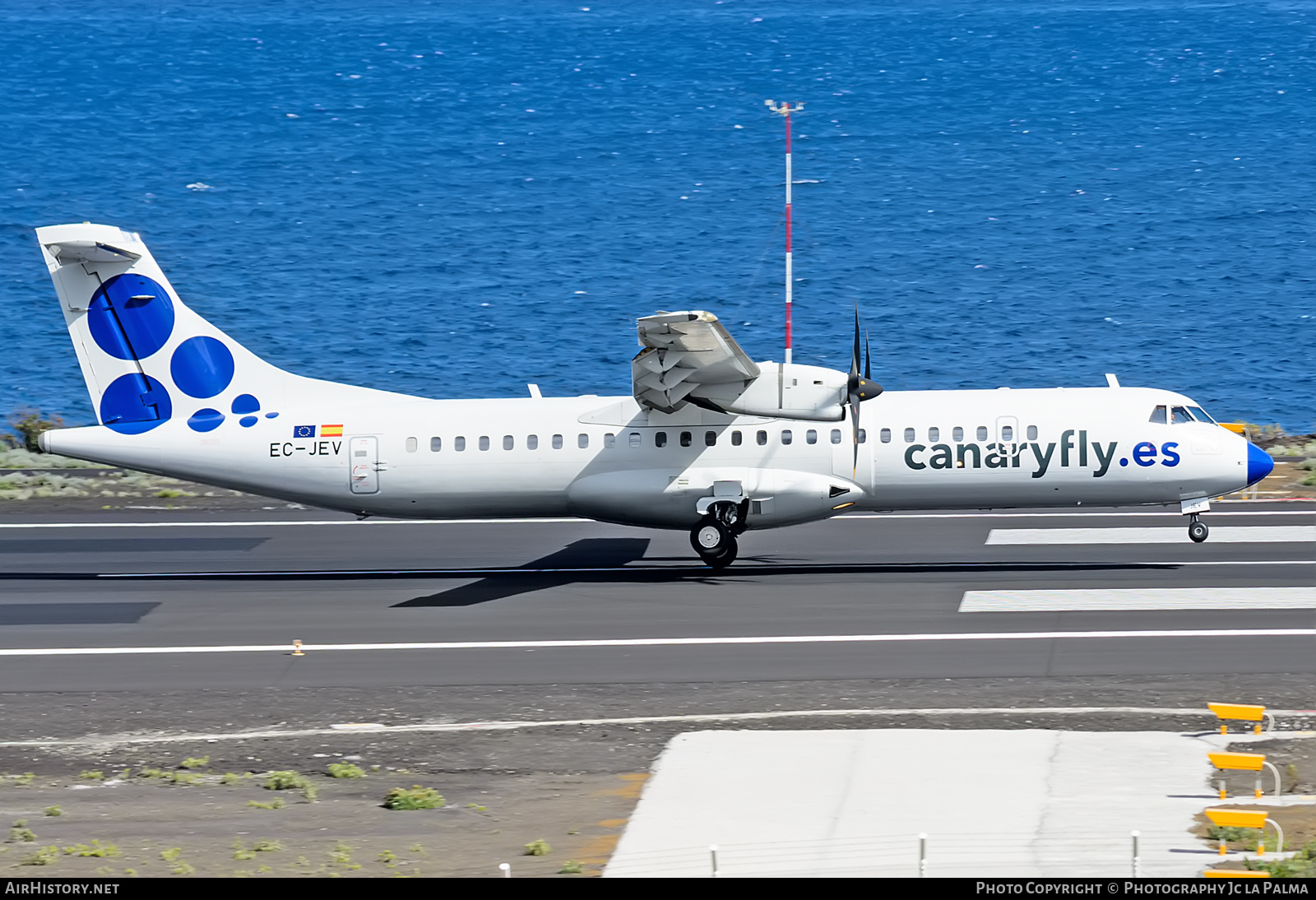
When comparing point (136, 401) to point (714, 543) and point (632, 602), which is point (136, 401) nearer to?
point (632, 602)

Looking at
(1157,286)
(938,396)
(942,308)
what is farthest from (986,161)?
(938,396)

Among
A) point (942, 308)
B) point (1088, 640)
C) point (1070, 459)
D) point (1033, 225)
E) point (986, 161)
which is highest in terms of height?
point (986, 161)

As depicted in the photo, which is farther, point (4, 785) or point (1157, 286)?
point (1157, 286)

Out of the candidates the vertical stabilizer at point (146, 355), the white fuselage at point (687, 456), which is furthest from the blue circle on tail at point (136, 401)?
the white fuselage at point (687, 456)

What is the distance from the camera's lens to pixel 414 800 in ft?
41.2

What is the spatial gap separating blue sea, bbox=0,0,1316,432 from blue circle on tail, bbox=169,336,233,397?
38.6 metres

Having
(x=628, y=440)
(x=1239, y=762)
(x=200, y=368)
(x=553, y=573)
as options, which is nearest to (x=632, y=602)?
(x=553, y=573)

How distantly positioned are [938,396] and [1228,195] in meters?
84.6

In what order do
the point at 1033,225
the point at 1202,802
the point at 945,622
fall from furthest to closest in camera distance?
1. the point at 1033,225
2. the point at 945,622
3. the point at 1202,802

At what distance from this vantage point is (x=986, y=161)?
11262 centimetres

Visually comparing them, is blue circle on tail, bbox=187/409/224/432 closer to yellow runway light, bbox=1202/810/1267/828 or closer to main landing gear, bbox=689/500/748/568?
main landing gear, bbox=689/500/748/568

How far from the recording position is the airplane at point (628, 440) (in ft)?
78.8

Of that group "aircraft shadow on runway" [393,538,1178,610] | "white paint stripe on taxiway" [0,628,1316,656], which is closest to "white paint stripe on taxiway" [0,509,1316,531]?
"aircraft shadow on runway" [393,538,1178,610]
